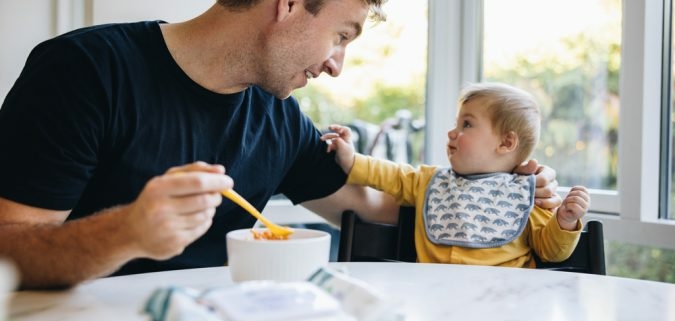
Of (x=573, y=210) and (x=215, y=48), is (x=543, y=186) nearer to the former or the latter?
(x=573, y=210)

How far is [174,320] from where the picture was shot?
0.56 metres

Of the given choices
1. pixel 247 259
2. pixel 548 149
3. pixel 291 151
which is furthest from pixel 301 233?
pixel 548 149

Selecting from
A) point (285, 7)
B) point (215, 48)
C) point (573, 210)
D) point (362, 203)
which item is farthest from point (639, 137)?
point (215, 48)

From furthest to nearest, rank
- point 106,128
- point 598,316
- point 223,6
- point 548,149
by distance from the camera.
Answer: point 548,149
point 223,6
point 106,128
point 598,316

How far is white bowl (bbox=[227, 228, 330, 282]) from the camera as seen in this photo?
85cm

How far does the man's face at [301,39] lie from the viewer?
141 centimetres

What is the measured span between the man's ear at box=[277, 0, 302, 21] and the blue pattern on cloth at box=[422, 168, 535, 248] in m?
0.50

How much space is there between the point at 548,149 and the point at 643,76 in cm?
54

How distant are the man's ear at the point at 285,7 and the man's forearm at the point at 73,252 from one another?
62 cm

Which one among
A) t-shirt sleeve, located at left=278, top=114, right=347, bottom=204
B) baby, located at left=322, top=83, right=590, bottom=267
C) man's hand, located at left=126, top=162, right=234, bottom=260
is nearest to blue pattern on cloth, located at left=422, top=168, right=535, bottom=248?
baby, located at left=322, top=83, right=590, bottom=267

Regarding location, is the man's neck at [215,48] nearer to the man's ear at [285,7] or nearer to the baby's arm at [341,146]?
the man's ear at [285,7]

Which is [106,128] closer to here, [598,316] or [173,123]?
[173,123]

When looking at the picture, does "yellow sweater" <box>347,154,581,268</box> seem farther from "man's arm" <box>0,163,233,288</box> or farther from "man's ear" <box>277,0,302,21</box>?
"man's arm" <box>0,163,233,288</box>

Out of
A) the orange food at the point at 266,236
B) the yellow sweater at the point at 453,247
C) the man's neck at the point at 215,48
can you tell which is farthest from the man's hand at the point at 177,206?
the yellow sweater at the point at 453,247
